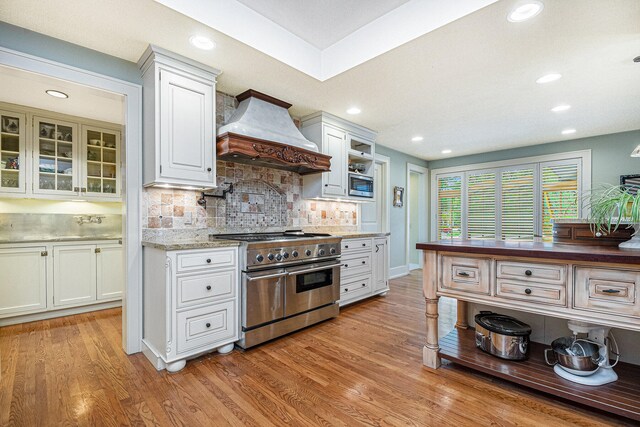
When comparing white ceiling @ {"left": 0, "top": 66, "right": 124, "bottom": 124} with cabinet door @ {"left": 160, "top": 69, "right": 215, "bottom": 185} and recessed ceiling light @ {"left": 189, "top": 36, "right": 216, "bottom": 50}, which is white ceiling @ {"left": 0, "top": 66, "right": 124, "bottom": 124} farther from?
recessed ceiling light @ {"left": 189, "top": 36, "right": 216, "bottom": 50}

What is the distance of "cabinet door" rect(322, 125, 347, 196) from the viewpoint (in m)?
3.75

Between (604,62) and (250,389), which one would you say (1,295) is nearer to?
(250,389)

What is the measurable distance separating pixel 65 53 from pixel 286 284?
2543mm

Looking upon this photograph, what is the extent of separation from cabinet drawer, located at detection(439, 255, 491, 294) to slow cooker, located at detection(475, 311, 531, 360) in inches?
14.0

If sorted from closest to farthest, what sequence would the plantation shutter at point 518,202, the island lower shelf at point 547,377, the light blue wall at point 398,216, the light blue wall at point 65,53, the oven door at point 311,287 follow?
the island lower shelf at point 547,377
the light blue wall at point 65,53
the oven door at point 311,287
the plantation shutter at point 518,202
the light blue wall at point 398,216

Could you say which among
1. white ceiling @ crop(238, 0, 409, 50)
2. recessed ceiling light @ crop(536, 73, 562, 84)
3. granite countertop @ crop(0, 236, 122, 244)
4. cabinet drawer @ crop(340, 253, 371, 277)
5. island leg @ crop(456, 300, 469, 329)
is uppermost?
white ceiling @ crop(238, 0, 409, 50)

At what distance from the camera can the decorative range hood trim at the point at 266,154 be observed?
265cm

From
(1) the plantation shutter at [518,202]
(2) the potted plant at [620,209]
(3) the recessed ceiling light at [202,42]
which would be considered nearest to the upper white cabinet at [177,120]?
(3) the recessed ceiling light at [202,42]

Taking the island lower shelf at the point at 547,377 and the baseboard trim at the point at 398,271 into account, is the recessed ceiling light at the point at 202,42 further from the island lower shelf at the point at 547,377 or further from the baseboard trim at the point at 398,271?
the baseboard trim at the point at 398,271

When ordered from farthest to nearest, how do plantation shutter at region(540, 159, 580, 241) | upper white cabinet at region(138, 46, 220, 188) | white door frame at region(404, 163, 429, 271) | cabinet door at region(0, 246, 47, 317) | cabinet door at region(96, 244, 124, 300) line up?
white door frame at region(404, 163, 429, 271)
plantation shutter at region(540, 159, 580, 241)
cabinet door at region(96, 244, 124, 300)
cabinet door at region(0, 246, 47, 317)
upper white cabinet at region(138, 46, 220, 188)

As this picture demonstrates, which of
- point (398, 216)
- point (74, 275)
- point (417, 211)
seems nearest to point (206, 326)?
point (74, 275)

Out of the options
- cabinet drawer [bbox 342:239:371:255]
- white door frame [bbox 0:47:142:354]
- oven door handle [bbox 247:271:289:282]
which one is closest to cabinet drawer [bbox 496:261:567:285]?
oven door handle [bbox 247:271:289:282]

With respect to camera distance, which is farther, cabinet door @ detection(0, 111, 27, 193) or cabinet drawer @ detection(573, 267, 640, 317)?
cabinet door @ detection(0, 111, 27, 193)

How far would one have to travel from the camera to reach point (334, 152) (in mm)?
3877
